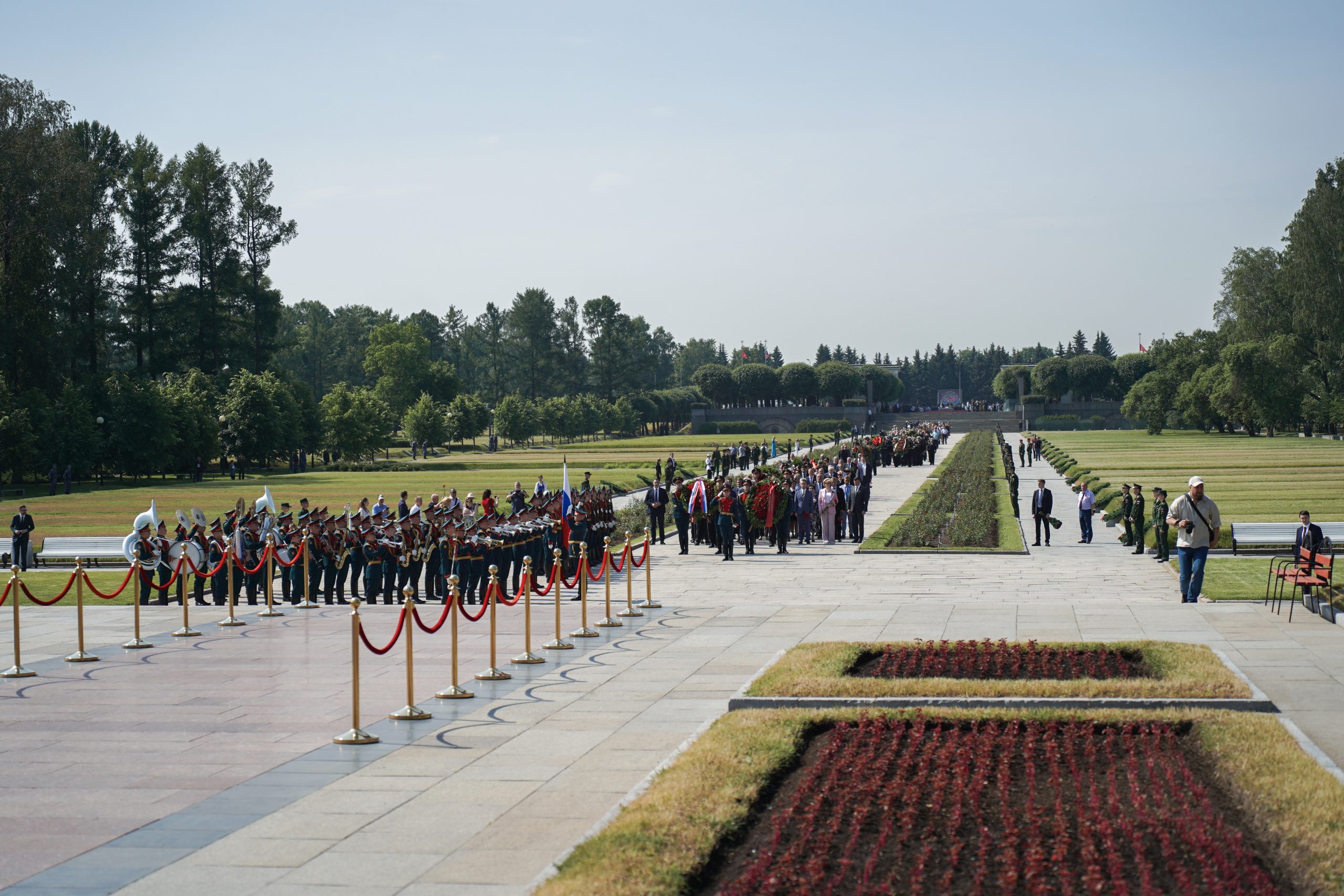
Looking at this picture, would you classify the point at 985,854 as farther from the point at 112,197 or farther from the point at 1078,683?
the point at 112,197

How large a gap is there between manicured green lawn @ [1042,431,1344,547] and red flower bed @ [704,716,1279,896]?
1684cm

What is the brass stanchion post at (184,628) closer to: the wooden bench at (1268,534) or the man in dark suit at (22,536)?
the man in dark suit at (22,536)

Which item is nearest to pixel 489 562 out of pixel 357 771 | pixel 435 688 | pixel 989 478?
pixel 435 688

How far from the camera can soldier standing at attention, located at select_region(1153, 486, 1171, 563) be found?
21594mm

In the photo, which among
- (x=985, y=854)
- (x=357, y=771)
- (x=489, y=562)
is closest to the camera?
(x=985, y=854)

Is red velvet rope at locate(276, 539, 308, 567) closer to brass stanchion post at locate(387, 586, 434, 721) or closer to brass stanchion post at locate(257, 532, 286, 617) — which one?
brass stanchion post at locate(257, 532, 286, 617)

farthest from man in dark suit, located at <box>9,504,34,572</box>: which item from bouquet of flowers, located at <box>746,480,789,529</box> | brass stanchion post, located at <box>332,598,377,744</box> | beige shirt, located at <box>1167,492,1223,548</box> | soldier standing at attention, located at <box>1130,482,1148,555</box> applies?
soldier standing at attention, located at <box>1130,482,1148,555</box>

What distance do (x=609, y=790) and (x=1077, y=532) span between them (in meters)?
23.1

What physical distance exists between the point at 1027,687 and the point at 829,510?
1737cm

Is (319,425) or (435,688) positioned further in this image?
(319,425)

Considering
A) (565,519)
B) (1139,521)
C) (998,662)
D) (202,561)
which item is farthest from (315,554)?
(1139,521)

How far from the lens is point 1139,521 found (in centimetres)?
2352

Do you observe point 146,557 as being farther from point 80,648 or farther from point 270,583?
point 80,648

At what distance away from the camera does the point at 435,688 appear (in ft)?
37.3
